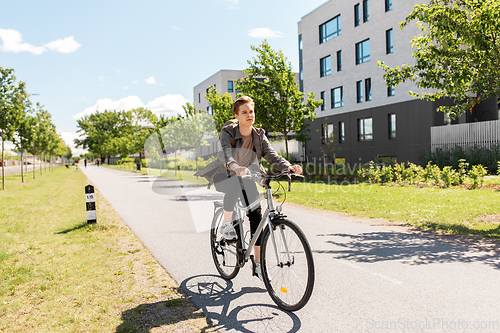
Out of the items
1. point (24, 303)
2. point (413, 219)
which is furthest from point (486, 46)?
point (24, 303)

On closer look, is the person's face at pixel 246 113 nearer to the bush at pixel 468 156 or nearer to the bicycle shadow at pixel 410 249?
the bicycle shadow at pixel 410 249

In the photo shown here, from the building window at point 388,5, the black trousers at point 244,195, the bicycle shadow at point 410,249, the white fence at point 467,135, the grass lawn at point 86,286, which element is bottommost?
the bicycle shadow at point 410,249

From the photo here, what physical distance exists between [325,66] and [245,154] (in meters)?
30.1

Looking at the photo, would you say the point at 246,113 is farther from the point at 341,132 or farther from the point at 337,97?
the point at 337,97

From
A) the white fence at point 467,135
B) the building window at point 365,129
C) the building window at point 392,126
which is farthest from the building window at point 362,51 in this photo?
the white fence at point 467,135

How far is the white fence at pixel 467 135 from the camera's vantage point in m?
19.4

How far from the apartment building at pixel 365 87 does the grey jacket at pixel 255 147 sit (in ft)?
63.4

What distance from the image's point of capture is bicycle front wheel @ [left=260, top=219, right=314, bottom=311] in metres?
3.17

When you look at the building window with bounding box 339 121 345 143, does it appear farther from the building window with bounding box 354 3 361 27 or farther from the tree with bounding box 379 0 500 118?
the tree with bounding box 379 0 500 118

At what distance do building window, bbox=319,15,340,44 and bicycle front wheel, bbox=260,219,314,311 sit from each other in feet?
99.3

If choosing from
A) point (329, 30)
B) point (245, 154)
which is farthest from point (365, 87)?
point (245, 154)

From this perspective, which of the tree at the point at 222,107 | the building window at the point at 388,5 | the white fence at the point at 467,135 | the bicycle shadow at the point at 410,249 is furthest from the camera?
the building window at the point at 388,5

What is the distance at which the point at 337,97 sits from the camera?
101ft

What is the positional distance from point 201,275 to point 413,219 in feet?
18.2
